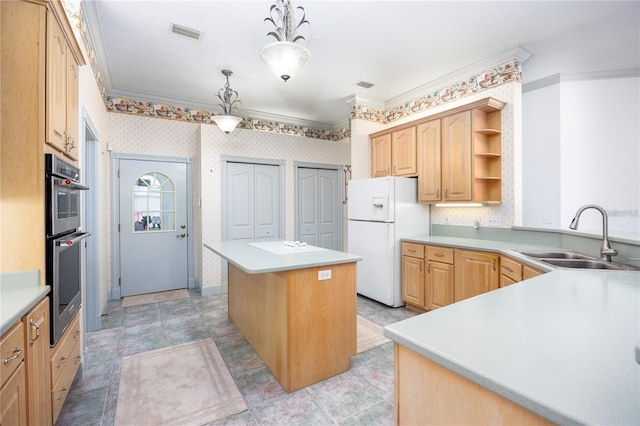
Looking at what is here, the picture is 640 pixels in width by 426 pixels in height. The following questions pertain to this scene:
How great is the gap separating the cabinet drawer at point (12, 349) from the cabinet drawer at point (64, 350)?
0.39 meters

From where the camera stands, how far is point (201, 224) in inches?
174

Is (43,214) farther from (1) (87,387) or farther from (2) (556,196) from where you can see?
(2) (556,196)

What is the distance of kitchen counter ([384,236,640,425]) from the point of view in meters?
0.59

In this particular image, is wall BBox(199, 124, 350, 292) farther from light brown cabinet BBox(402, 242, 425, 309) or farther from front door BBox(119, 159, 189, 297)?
light brown cabinet BBox(402, 242, 425, 309)

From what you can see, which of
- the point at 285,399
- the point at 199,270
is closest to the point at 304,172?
the point at 199,270

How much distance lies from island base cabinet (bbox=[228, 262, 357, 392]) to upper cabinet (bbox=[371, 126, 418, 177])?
6.70 ft

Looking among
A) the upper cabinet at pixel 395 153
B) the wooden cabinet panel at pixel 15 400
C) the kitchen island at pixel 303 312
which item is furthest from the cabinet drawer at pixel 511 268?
the wooden cabinet panel at pixel 15 400

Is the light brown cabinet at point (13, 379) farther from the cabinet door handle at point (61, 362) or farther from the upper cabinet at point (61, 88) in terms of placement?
the upper cabinet at point (61, 88)

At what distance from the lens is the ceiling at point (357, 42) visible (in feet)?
8.22

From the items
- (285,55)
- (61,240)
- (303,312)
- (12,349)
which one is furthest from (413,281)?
(12,349)

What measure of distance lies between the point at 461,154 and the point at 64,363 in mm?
3743

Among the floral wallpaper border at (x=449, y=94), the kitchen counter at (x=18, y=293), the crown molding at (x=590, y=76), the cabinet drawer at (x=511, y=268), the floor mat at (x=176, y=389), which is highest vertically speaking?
the crown molding at (x=590, y=76)

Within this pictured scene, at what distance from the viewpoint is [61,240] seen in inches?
66.4

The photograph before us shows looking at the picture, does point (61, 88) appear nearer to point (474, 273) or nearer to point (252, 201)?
point (252, 201)
